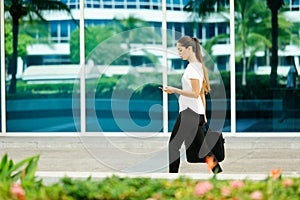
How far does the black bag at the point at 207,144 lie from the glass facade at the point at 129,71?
181 inches

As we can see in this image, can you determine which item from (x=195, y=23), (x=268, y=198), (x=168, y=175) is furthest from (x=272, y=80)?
(x=268, y=198)

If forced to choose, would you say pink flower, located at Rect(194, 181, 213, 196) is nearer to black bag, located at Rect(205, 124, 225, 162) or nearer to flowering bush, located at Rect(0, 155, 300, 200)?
flowering bush, located at Rect(0, 155, 300, 200)

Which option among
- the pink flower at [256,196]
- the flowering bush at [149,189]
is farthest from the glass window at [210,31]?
the pink flower at [256,196]

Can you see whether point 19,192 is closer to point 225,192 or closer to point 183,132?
point 225,192

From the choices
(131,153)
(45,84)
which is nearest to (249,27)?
(131,153)

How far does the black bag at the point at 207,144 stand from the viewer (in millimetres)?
6758

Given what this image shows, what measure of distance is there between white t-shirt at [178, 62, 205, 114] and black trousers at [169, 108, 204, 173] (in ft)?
0.15

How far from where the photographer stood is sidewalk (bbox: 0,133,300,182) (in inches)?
360

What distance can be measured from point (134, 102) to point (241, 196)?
8.08 meters

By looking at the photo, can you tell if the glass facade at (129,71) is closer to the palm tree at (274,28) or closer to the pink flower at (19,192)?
the palm tree at (274,28)

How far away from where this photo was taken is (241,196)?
3539mm

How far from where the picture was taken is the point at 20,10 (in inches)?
476

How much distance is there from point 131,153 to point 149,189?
6.84m

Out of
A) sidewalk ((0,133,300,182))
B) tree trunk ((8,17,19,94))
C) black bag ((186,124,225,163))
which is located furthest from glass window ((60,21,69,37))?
black bag ((186,124,225,163))
